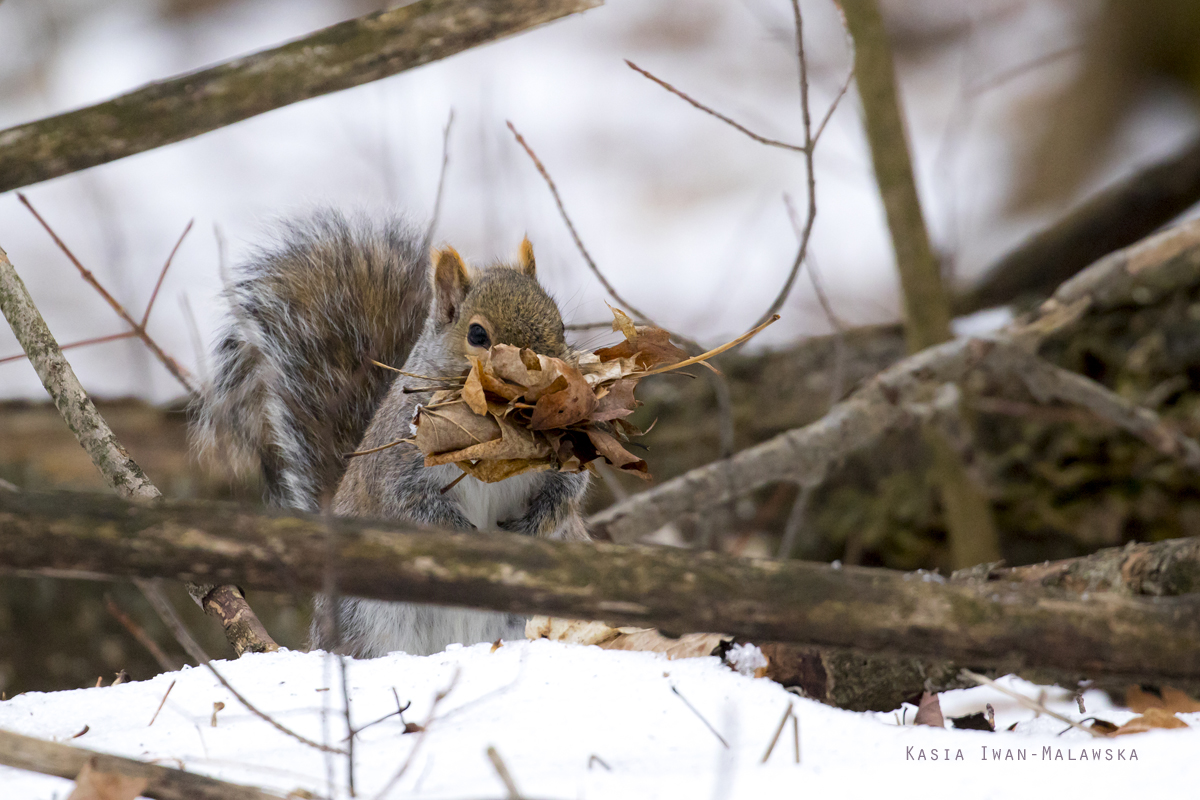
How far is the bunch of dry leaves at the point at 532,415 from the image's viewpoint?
3.28 feet

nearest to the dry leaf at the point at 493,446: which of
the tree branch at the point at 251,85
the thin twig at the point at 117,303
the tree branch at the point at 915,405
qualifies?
the tree branch at the point at 251,85

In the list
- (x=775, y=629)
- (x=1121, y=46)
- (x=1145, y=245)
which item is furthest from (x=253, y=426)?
(x=1121, y=46)

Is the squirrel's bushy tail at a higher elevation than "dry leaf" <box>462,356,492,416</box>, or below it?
higher

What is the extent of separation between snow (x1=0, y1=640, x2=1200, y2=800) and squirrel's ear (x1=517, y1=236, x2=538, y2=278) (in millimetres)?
673

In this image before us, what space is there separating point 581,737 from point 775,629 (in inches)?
9.9

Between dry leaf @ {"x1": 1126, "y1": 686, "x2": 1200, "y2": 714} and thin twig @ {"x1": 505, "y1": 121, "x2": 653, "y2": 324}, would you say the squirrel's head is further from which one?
dry leaf @ {"x1": 1126, "y1": 686, "x2": 1200, "y2": 714}

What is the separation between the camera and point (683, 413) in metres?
2.58

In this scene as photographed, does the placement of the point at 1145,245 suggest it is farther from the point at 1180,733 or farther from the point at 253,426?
the point at 253,426

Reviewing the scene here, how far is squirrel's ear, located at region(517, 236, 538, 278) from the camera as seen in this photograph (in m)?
1.58

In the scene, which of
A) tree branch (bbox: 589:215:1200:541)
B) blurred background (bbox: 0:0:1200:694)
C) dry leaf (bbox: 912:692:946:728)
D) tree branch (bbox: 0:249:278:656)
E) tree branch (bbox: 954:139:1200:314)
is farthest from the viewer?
tree branch (bbox: 954:139:1200:314)

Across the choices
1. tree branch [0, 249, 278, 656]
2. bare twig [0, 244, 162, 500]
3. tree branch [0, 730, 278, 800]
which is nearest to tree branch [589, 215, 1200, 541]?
tree branch [0, 249, 278, 656]

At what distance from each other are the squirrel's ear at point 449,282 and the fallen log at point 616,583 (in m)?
0.87

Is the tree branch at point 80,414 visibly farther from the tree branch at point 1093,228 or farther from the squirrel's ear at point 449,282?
the tree branch at point 1093,228

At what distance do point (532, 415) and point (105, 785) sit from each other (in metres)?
0.53
